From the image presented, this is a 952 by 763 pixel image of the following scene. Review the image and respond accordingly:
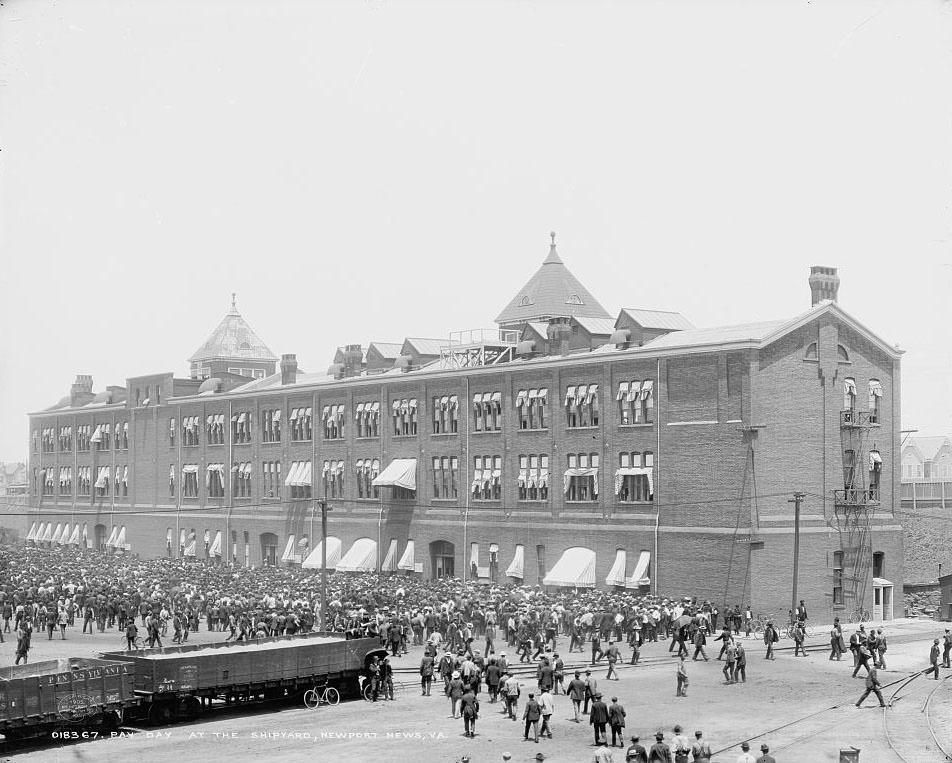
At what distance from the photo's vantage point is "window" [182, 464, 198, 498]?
90.6m

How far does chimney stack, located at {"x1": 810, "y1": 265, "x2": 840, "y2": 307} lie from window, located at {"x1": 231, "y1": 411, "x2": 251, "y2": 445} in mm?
41257

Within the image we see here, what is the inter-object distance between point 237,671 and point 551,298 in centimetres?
6126

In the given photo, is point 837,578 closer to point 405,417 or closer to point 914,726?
point 914,726

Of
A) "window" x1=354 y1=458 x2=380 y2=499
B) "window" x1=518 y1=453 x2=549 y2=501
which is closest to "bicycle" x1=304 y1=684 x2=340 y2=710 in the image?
"window" x1=518 y1=453 x2=549 y2=501

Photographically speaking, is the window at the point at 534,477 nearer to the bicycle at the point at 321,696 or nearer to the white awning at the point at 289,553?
the white awning at the point at 289,553

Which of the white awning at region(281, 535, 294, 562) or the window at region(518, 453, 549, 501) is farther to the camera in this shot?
the white awning at region(281, 535, 294, 562)

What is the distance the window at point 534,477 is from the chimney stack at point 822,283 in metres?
15.4

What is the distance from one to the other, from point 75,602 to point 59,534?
54971 millimetres

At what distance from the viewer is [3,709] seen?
2916cm

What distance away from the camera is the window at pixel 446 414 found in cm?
6881

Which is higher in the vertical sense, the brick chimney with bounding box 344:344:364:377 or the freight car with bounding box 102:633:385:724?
the brick chimney with bounding box 344:344:364:377

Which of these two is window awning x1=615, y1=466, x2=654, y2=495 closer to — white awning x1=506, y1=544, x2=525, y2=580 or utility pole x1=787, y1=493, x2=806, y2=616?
utility pole x1=787, y1=493, x2=806, y2=616

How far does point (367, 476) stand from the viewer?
246 ft

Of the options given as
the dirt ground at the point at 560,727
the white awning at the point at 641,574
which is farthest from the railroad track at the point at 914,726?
the white awning at the point at 641,574
